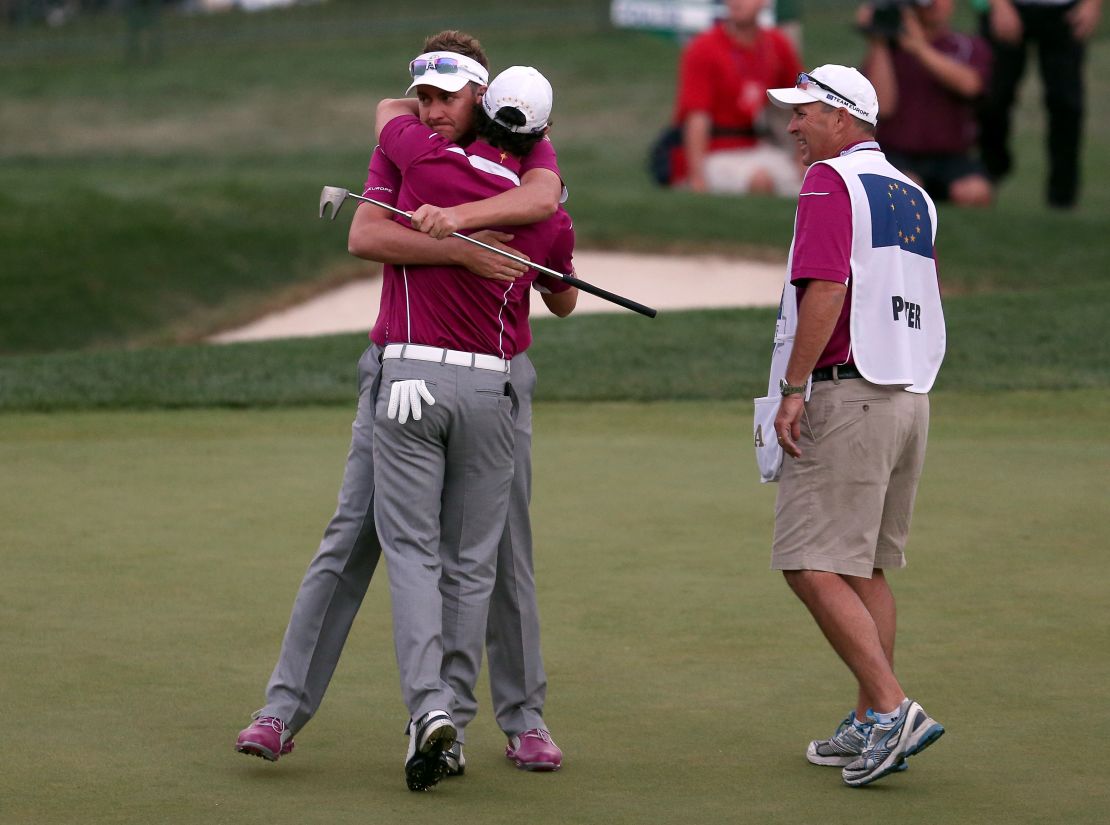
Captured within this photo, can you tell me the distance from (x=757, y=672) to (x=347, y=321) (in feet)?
28.1

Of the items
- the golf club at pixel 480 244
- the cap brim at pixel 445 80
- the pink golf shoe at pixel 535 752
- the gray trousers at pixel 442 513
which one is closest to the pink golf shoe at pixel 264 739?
the gray trousers at pixel 442 513

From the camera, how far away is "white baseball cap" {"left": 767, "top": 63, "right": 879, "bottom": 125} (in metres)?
5.28

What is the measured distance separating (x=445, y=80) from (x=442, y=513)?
3.53 ft

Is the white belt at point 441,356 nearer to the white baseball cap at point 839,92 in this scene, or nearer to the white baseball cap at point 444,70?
the white baseball cap at point 444,70

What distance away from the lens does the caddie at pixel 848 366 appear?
5145 millimetres

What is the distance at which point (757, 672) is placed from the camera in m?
5.95

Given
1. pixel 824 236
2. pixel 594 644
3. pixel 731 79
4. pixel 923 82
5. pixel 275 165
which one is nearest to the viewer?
pixel 824 236

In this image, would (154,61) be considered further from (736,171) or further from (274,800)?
(274,800)

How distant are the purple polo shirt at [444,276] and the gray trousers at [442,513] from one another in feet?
0.29

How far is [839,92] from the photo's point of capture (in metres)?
5.27

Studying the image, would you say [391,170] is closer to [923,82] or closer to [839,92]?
[839,92]

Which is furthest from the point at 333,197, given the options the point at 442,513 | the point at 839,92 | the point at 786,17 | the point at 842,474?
the point at 786,17

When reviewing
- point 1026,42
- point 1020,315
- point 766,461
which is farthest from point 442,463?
point 1026,42

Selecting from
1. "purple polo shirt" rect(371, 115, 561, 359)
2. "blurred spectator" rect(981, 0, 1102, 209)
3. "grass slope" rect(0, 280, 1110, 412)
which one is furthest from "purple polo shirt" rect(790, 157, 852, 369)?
"blurred spectator" rect(981, 0, 1102, 209)
